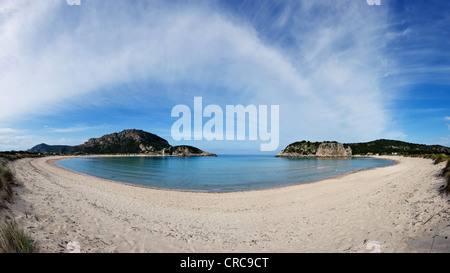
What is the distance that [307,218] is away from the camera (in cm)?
1049

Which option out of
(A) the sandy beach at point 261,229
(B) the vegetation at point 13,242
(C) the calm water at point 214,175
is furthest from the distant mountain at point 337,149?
(B) the vegetation at point 13,242

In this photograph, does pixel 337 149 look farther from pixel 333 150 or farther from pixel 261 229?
pixel 261 229

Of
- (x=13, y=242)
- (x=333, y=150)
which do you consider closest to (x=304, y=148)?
(x=333, y=150)

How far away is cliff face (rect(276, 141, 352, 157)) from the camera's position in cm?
16525

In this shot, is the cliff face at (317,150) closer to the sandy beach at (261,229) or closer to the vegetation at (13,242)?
the sandy beach at (261,229)

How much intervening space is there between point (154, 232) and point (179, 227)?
5.11 feet

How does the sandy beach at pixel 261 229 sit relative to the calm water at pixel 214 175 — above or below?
above

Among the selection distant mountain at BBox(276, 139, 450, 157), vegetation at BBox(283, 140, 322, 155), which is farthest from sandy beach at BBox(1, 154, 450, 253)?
vegetation at BBox(283, 140, 322, 155)

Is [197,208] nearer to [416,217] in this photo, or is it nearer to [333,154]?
[416,217]

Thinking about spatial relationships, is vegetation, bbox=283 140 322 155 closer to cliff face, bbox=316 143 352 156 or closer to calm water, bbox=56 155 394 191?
cliff face, bbox=316 143 352 156

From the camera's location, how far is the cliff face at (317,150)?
6506 inches

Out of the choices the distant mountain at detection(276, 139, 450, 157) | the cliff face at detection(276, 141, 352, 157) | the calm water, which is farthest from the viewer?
the cliff face at detection(276, 141, 352, 157)

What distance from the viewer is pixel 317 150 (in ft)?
566
